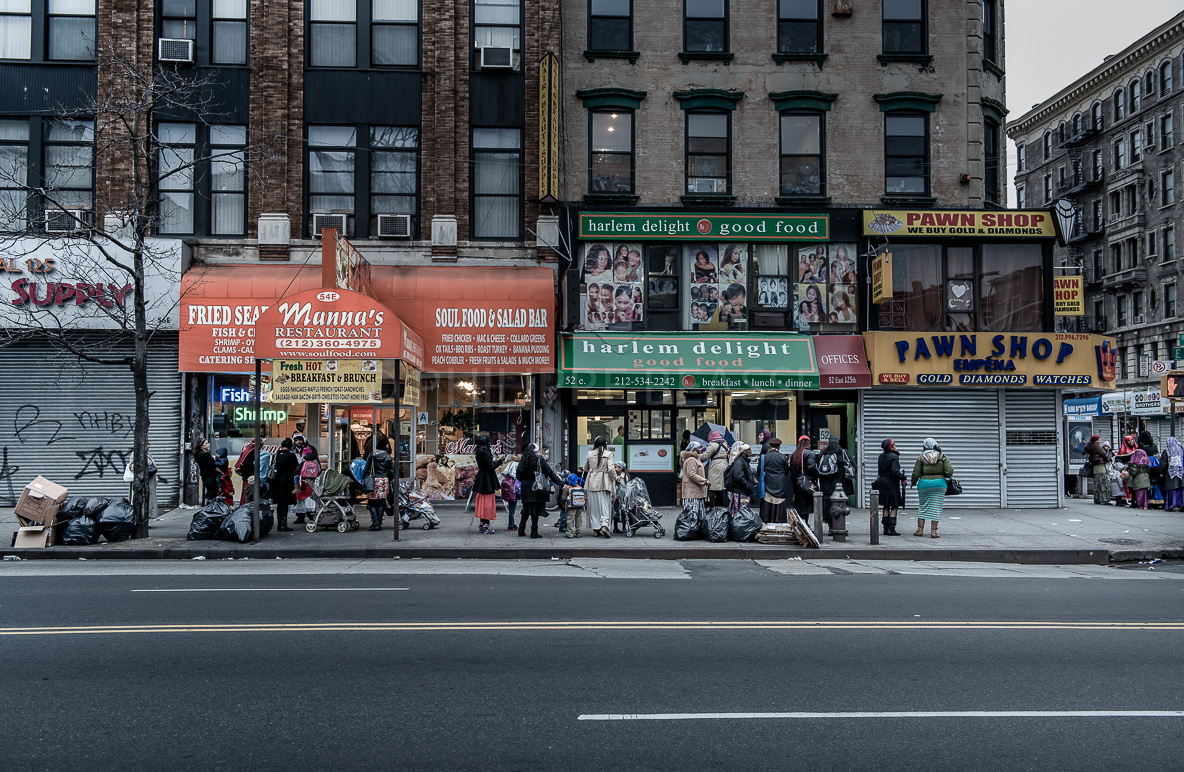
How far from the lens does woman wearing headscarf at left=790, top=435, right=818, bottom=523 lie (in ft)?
48.0

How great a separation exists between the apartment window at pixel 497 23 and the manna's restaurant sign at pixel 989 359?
35.3ft

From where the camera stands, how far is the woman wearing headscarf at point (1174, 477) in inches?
757

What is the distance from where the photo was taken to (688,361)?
18438mm

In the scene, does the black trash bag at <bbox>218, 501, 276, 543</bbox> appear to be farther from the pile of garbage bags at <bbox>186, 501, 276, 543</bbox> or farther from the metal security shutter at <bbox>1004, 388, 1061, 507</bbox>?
the metal security shutter at <bbox>1004, 388, 1061, 507</bbox>

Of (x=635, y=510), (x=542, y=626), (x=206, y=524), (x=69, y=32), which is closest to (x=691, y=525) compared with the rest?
(x=635, y=510)

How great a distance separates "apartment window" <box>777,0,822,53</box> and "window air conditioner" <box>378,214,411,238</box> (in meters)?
9.95

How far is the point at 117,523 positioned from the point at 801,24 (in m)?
17.9

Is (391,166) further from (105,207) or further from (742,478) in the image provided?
(742,478)

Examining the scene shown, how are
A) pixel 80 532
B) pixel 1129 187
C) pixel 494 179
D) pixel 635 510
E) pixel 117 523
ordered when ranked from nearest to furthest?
pixel 80 532 → pixel 117 523 → pixel 635 510 → pixel 494 179 → pixel 1129 187

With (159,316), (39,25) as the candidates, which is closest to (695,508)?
(159,316)

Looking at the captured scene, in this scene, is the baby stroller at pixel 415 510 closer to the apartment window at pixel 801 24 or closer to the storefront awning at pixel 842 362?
the storefront awning at pixel 842 362

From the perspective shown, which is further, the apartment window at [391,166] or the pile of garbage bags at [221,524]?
the apartment window at [391,166]

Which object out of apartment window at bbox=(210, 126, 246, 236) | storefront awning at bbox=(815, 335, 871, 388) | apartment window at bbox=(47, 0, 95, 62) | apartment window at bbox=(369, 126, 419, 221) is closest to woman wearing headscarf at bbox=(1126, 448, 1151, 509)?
storefront awning at bbox=(815, 335, 871, 388)

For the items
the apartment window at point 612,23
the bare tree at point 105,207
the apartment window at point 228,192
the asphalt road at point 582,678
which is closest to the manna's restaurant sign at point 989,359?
the apartment window at point 612,23
